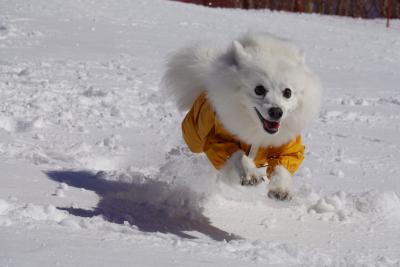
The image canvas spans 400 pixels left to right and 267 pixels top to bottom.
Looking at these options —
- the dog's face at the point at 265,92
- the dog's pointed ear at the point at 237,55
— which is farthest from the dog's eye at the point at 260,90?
the dog's pointed ear at the point at 237,55

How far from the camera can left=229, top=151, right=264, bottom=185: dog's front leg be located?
3.61m

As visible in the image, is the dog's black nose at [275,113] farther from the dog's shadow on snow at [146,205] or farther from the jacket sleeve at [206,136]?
the dog's shadow on snow at [146,205]

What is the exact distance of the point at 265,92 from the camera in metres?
3.55

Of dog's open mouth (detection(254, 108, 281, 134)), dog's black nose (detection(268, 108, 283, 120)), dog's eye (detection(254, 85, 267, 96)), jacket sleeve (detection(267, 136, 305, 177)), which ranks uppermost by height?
dog's eye (detection(254, 85, 267, 96))

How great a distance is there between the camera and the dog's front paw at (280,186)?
11.8 ft

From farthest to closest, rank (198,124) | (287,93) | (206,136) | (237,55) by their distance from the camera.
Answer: (198,124) → (206,136) → (237,55) → (287,93)

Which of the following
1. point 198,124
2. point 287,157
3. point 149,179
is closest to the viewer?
point 287,157

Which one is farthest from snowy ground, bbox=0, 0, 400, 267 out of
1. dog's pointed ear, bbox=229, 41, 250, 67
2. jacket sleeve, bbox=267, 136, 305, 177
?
dog's pointed ear, bbox=229, 41, 250, 67

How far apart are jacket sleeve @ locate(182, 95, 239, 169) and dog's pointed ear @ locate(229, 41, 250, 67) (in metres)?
0.33

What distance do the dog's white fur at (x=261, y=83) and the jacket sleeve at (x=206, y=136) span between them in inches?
3.6

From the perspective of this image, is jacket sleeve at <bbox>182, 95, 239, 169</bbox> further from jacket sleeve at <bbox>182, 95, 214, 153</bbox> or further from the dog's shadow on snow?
the dog's shadow on snow

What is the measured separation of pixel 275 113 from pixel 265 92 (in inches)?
6.4

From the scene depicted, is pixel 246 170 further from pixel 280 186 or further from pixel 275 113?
pixel 275 113

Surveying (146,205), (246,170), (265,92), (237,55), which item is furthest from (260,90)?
(146,205)
